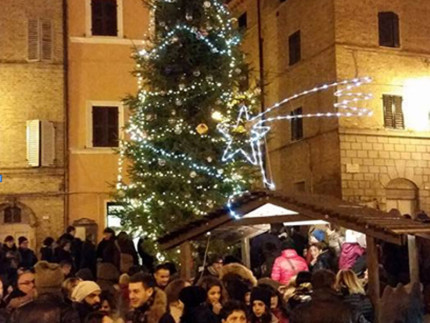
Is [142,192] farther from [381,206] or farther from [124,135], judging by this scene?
[381,206]

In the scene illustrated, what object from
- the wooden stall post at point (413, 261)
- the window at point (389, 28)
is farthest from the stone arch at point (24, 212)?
the wooden stall post at point (413, 261)

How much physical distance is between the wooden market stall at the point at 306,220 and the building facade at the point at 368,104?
46.8 ft

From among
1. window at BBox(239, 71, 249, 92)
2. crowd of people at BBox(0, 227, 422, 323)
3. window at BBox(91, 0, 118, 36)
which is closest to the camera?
crowd of people at BBox(0, 227, 422, 323)

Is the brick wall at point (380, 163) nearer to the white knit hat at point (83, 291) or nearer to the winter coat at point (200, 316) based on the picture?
the white knit hat at point (83, 291)

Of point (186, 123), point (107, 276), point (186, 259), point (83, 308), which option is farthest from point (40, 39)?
point (83, 308)

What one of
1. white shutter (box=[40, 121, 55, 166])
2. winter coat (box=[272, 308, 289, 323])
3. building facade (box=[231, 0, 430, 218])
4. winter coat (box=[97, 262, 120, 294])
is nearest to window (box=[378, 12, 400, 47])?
building facade (box=[231, 0, 430, 218])

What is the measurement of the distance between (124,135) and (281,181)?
925 centimetres

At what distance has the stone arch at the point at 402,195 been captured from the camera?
89.2 feet

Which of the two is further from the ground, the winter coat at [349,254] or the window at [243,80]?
the window at [243,80]

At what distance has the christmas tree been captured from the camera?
16625 mm

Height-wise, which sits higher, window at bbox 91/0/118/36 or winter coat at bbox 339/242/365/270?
window at bbox 91/0/118/36

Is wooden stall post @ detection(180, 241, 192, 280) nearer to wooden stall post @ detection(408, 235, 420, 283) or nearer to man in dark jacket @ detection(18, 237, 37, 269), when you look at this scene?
wooden stall post @ detection(408, 235, 420, 283)

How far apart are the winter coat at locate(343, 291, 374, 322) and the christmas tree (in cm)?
711

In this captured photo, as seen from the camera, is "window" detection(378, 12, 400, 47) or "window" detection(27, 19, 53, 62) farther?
"window" detection(378, 12, 400, 47)
